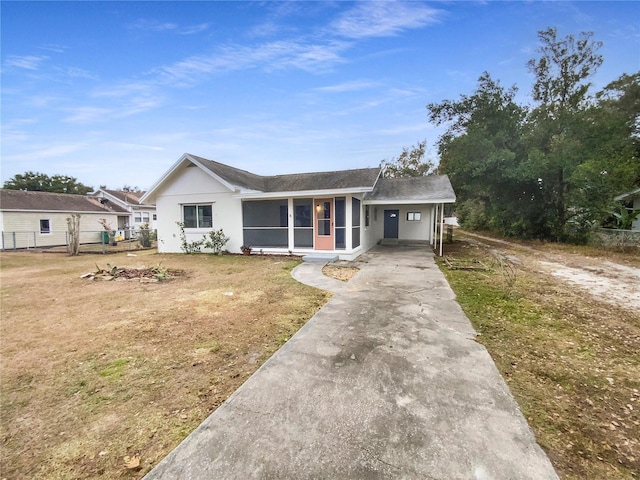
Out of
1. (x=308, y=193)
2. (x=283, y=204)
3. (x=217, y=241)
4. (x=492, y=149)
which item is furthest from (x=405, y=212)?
(x=217, y=241)

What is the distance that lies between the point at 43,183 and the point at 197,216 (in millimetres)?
36387

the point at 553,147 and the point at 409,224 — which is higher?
the point at 553,147

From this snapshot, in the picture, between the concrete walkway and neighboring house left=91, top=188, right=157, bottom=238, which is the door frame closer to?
the concrete walkway

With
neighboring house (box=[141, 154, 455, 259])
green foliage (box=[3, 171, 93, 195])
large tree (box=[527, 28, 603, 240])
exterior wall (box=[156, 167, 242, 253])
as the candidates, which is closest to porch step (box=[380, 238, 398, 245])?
neighboring house (box=[141, 154, 455, 259])

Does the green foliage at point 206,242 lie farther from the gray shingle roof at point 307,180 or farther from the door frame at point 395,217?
the door frame at point 395,217

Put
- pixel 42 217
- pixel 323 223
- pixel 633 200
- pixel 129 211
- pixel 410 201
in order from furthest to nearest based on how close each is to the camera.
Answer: pixel 129 211 → pixel 42 217 → pixel 633 200 → pixel 410 201 → pixel 323 223

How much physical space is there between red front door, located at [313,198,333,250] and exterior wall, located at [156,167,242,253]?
140 inches

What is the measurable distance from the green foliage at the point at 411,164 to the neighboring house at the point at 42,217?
2915cm

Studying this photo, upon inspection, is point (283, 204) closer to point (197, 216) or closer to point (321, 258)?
point (321, 258)

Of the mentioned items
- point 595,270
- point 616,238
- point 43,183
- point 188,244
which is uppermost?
point 43,183

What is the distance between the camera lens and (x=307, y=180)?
13.4m

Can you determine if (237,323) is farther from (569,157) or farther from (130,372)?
(569,157)

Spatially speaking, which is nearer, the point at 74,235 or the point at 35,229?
the point at 74,235

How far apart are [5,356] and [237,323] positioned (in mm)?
2805
